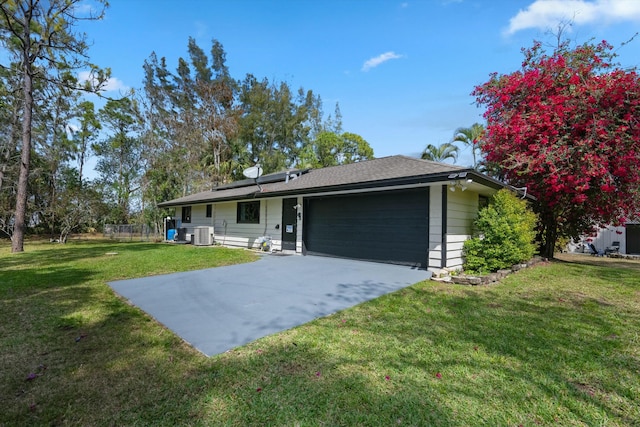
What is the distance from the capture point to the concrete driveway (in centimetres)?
338

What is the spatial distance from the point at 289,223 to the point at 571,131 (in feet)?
29.2

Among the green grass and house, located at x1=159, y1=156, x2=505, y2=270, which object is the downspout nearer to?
house, located at x1=159, y1=156, x2=505, y2=270

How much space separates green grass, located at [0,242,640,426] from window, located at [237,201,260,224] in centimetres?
785

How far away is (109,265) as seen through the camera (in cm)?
769

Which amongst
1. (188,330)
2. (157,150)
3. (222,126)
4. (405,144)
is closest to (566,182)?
(188,330)

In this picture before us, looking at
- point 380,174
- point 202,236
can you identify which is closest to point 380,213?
point 380,174

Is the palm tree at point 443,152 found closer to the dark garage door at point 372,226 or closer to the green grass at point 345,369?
the dark garage door at point 372,226

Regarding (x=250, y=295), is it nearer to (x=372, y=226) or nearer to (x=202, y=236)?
(x=372, y=226)

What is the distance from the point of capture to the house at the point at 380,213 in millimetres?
6820

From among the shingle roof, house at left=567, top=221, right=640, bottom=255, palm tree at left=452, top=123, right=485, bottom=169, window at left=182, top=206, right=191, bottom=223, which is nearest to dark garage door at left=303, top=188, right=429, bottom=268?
the shingle roof

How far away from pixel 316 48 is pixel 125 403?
45.2 ft

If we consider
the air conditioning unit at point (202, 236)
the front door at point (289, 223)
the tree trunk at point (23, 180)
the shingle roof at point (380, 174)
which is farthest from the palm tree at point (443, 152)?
the tree trunk at point (23, 180)

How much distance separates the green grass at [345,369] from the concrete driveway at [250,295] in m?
0.26

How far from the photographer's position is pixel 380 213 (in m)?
8.09
